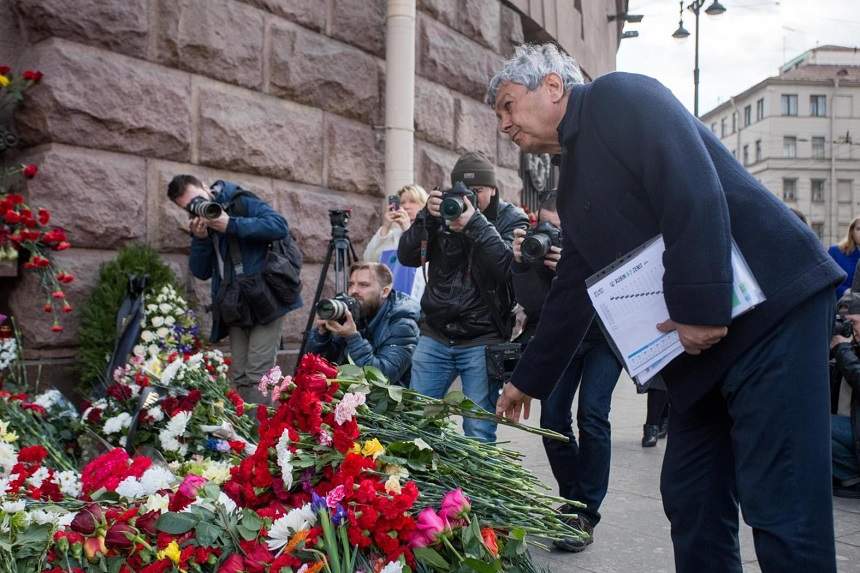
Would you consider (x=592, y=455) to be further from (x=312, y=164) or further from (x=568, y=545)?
(x=312, y=164)

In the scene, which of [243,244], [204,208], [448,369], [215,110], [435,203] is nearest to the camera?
[435,203]

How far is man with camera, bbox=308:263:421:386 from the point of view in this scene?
425 cm

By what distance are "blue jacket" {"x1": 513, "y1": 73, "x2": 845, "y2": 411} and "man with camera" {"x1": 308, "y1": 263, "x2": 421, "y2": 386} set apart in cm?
198

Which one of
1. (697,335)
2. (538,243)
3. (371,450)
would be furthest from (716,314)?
(538,243)

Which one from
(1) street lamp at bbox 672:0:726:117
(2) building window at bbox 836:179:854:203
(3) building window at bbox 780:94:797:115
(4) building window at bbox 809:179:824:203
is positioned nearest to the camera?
(1) street lamp at bbox 672:0:726:117

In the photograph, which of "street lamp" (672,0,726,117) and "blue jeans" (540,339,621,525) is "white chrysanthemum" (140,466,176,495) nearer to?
"blue jeans" (540,339,621,525)

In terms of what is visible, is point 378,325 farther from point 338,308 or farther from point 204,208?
point 204,208

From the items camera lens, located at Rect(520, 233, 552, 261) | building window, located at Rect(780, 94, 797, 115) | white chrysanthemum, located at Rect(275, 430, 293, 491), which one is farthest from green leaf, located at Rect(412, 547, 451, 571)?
building window, located at Rect(780, 94, 797, 115)

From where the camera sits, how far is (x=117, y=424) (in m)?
3.89

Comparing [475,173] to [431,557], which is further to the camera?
[475,173]

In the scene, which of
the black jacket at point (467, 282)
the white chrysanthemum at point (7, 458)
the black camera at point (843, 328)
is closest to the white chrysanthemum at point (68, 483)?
the white chrysanthemum at point (7, 458)

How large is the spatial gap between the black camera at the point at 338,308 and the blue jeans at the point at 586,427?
989 millimetres

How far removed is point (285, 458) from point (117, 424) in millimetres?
1967

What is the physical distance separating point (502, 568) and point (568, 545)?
1577mm
